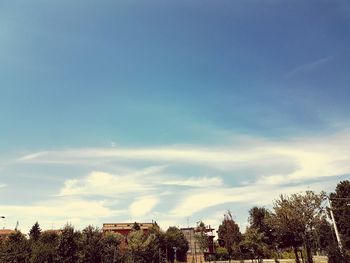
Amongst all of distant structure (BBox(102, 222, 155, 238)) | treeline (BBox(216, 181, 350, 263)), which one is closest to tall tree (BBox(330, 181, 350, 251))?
treeline (BBox(216, 181, 350, 263))

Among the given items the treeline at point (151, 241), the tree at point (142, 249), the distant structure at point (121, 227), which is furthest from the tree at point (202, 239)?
the distant structure at point (121, 227)

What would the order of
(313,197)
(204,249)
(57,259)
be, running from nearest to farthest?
(313,197), (57,259), (204,249)

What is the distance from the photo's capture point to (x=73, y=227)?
46.5 m

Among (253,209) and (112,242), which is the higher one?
(253,209)

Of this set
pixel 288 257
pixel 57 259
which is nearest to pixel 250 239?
pixel 288 257

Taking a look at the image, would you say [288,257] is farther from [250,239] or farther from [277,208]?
[277,208]

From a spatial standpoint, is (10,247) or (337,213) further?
(337,213)

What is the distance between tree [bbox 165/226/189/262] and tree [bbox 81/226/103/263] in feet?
128

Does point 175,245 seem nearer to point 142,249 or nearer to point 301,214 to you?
point 142,249

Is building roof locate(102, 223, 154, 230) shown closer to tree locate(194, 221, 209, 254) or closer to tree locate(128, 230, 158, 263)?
tree locate(194, 221, 209, 254)

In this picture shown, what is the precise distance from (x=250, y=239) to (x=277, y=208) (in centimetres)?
2260

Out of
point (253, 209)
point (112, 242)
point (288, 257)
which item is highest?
point (253, 209)

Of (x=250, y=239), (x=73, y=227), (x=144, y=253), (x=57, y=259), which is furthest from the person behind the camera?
(x=144, y=253)

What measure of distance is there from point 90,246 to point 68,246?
342 cm
